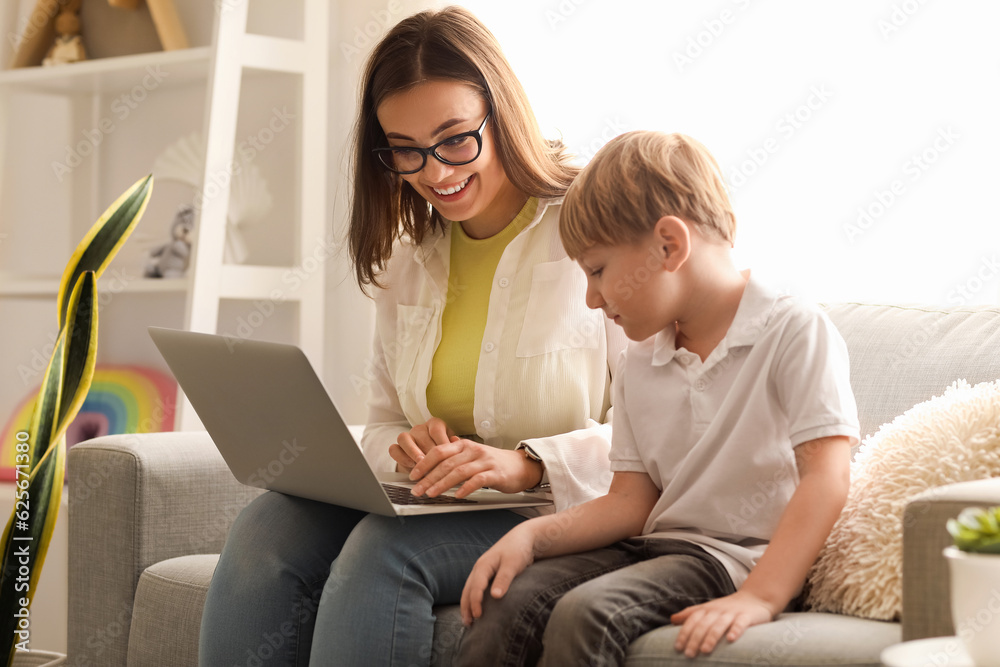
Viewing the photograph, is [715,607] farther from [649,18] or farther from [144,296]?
[144,296]

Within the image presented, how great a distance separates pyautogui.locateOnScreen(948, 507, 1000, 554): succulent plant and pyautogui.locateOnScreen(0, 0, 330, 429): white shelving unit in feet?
6.08

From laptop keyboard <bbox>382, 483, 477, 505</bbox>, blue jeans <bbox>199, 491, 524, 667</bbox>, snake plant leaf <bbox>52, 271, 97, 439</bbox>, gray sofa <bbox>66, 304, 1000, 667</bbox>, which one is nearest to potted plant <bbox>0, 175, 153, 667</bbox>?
snake plant leaf <bbox>52, 271, 97, 439</bbox>

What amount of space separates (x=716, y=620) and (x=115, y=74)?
227 centimetres

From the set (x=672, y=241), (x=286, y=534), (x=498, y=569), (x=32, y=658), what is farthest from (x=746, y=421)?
(x=32, y=658)

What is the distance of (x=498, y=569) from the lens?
1088mm

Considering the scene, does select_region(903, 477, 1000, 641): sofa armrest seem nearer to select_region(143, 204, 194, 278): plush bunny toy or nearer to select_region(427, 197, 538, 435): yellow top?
select_region(427, 197, 538, 435): yellow top

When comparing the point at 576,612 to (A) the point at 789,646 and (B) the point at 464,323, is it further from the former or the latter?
(B) the point at 464,323

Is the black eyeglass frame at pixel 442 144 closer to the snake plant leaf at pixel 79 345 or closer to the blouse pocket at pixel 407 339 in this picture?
the blouse pocket at pixel 407 339

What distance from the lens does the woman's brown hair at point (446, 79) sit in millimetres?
1441

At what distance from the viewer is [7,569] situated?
182 cm

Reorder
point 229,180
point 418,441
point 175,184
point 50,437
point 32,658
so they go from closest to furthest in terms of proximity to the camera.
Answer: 1. point 418,441
2. point 50,437
3. point 32,658
4. point 229,180
5. point 175,184

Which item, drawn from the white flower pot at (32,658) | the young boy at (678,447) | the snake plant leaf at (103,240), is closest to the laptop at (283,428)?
the young boy at (678,447)

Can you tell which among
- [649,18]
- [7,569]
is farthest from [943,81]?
[7,569]

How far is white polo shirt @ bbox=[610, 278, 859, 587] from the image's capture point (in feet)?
3.51
